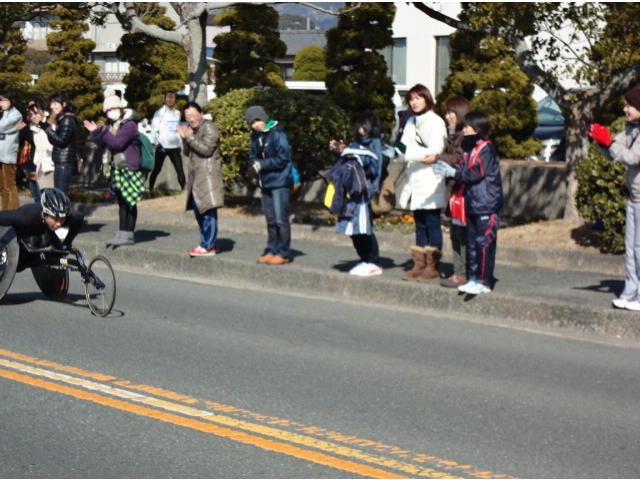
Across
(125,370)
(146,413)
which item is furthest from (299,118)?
(146,413)

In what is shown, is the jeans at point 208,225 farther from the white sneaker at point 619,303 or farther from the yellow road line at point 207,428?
the yellow road line at point 207,428

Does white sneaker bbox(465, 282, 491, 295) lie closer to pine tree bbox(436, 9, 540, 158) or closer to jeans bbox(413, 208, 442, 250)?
jeans bbox(413, 208, 442, 250)

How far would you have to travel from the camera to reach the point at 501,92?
83.3ft

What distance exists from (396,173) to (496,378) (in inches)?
431

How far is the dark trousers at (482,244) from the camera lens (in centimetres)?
1107

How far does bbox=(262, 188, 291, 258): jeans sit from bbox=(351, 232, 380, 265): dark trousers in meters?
1.16

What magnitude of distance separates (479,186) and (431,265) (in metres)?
1.33

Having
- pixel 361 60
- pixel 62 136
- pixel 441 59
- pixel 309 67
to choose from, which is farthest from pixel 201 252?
pixel 309 67

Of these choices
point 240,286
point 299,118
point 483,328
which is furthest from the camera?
point 299,118

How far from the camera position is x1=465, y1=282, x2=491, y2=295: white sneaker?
11.2 m

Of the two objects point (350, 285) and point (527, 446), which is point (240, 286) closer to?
point (350, 285)

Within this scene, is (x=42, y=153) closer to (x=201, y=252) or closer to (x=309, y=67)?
(x=201, y=252)

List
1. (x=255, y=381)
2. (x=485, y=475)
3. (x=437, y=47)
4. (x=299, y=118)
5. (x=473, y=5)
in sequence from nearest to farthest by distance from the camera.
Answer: (x=485, y=475), (x=255, y=381), (x=473, y=5), (x=299, y=118), (x=437, y=47)

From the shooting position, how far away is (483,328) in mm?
10695
